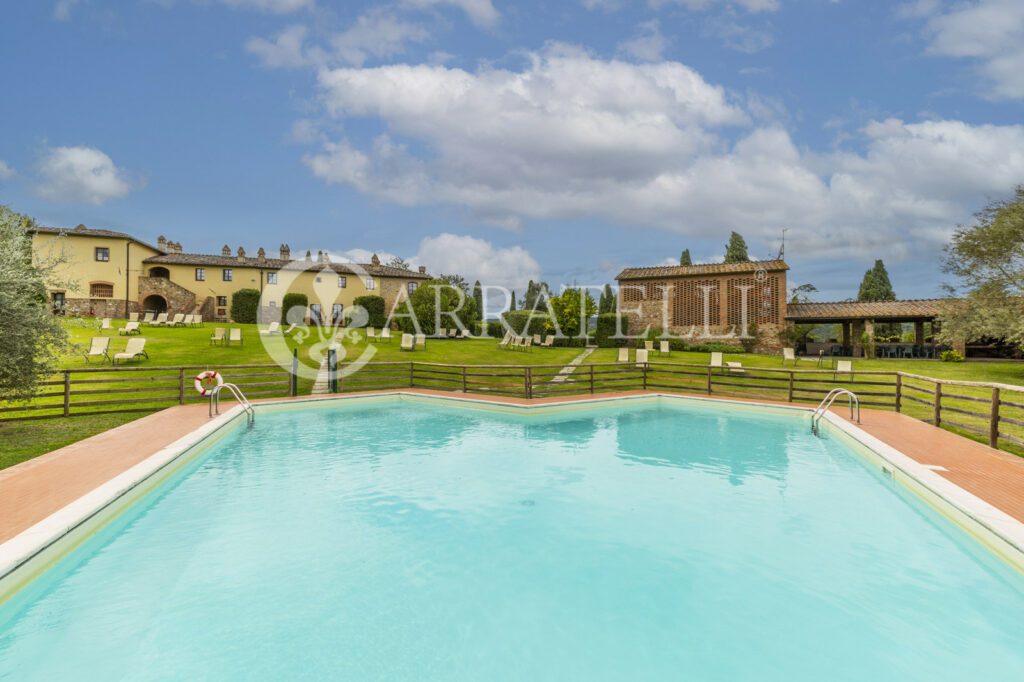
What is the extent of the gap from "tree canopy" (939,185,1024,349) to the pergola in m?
3.42

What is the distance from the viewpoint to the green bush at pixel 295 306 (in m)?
37.8

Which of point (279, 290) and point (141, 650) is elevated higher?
point (279, 290)

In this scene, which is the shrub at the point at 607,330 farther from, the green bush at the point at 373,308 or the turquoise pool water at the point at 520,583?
the turquoise pool water at the point at 520,583

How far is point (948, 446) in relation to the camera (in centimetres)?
809

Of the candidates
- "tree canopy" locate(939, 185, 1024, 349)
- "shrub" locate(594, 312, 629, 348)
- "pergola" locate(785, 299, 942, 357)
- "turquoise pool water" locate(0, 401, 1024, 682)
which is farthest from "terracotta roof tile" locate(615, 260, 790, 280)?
"turquoise pool water" locate(0, 401, 1024, 682)

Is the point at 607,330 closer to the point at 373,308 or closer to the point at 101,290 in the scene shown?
the point at 373,308

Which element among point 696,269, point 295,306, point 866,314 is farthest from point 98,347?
point 866,314

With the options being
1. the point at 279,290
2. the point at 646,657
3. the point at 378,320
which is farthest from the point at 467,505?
the point at 279,290

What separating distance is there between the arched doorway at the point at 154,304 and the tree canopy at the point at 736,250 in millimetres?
49946

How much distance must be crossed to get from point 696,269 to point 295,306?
31.7 metres

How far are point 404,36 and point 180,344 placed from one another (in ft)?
57.1

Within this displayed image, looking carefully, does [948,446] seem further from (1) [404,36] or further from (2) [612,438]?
(1) [404,36]

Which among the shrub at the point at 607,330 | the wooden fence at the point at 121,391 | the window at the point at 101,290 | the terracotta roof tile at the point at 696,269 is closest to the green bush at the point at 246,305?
the window at the point at 101,290

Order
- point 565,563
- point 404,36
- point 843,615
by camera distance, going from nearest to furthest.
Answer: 1. point 843,615
2. point 565,563
3. point 404,36
